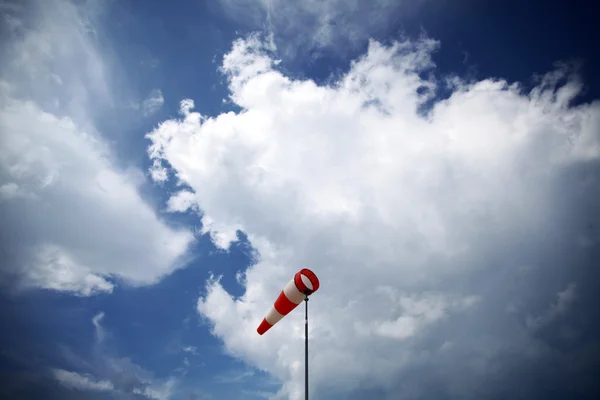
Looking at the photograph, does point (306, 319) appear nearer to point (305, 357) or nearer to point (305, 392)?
point (305, 357)

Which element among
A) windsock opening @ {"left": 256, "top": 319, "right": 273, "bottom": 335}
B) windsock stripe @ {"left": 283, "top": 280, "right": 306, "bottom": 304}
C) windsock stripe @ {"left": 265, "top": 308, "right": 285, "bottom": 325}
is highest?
windsock stripe @ {"left": 283, "top": 280, "right": 306, "bottom": 304}

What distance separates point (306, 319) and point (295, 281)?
72.7 inches

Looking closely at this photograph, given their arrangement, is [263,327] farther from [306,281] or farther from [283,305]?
[306,281]

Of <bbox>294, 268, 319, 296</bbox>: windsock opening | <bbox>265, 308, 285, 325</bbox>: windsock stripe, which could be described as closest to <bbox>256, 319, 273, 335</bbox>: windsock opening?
<bbox>265, 308, 285, 325</bbox>: windsock stripe

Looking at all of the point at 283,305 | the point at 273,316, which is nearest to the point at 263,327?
the point at 273,316

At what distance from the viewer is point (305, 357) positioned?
11.3m

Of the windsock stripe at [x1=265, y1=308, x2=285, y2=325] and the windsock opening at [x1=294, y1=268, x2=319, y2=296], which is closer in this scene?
the windsock opening at [x1=294, y1=268, x2=319, y2=296]

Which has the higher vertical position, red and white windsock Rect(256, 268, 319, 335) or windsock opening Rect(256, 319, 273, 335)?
red and white windsock Rect(256, 268, 319, 335)

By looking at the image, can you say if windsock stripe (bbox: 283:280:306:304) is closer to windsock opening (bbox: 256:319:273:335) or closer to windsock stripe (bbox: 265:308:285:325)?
windsock stripe (bbox: 265:308:285:325)

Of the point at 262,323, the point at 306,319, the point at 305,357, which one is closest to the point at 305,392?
the point at 305,357

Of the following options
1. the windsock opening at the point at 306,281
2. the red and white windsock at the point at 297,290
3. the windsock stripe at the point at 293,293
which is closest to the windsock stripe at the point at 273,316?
the red and white windsock at the point at 297,290

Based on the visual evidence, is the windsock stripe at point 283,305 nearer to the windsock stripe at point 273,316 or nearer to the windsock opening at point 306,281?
the windsock stripe at point 273,316

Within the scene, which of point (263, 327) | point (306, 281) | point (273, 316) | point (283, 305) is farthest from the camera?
point (263, 327)

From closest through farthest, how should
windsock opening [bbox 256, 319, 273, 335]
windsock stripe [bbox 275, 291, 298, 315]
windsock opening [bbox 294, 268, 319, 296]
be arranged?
windsock opening [bbox 294, 268, 319, 296] < windsock stripe [bbox 275, 291, 298, 315] < windsock opening [bbox 256, 319, 273, 335]
